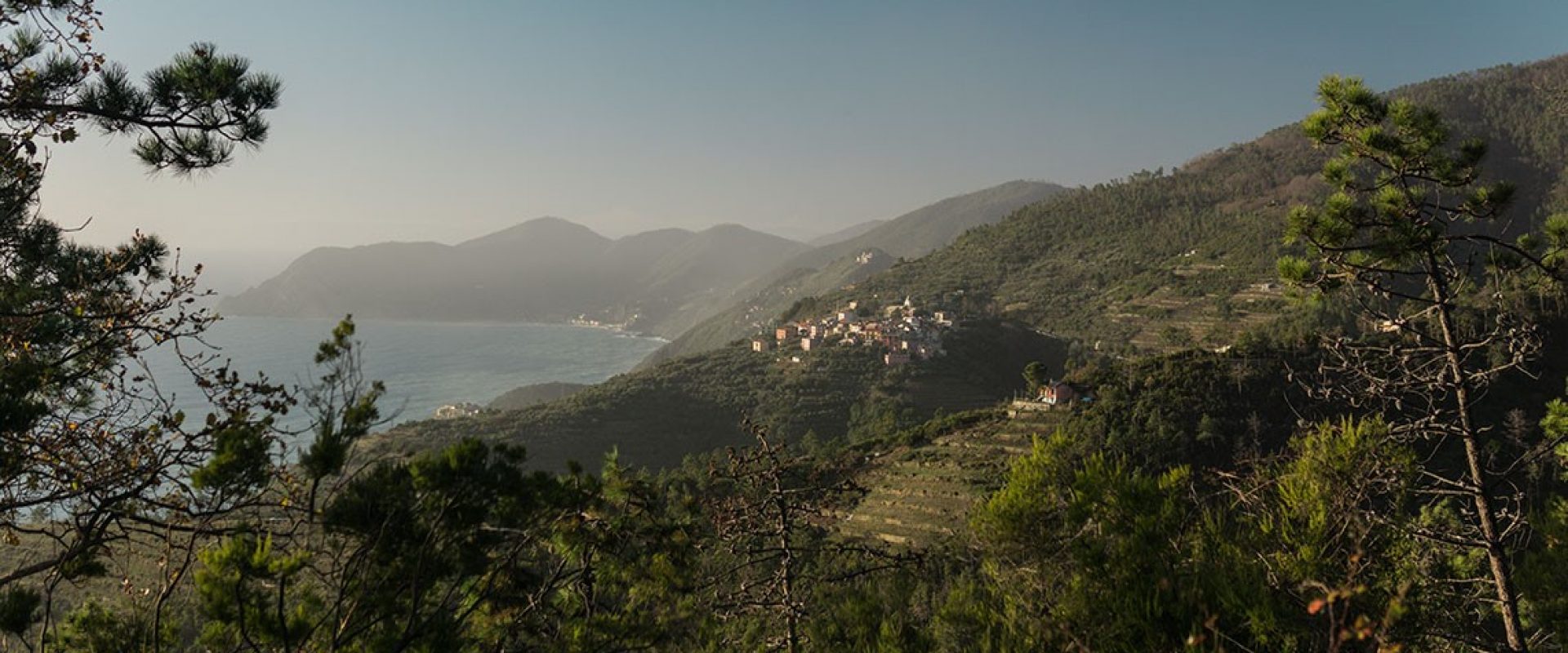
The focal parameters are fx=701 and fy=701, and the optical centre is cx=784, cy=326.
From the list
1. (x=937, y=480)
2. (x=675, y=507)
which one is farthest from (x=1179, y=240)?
(x=675, y=507)

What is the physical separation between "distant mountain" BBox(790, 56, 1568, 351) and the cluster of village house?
37.1 ft

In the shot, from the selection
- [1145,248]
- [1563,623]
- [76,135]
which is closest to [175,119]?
[76,135]

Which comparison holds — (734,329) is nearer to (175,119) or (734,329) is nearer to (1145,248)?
(1145,248)

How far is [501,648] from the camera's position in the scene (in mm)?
3812

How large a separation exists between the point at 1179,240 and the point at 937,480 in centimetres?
7786

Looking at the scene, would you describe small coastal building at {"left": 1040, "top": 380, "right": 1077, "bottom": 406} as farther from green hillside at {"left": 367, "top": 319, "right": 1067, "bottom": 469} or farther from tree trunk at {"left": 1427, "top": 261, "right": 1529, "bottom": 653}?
tree trunk at {"left": 1427, "top": 261, "right": 1529, "bottom": 653}

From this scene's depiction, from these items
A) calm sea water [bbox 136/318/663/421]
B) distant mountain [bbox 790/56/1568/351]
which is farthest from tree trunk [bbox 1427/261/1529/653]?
calm sea water [bbox 136/318/663/421]

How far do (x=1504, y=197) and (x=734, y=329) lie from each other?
507ft

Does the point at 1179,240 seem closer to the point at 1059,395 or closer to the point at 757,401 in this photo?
the point at 1059,395

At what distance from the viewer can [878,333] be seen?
281 feet

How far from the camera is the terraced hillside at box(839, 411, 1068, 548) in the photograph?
1374 inches

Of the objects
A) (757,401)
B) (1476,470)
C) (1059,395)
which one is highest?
(1476,470)

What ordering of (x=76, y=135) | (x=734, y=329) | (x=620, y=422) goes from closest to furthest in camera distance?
(x=76, y=135), (x=620, y=422), (x=734, y=329)

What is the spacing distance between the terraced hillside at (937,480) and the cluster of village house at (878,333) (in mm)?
32151
